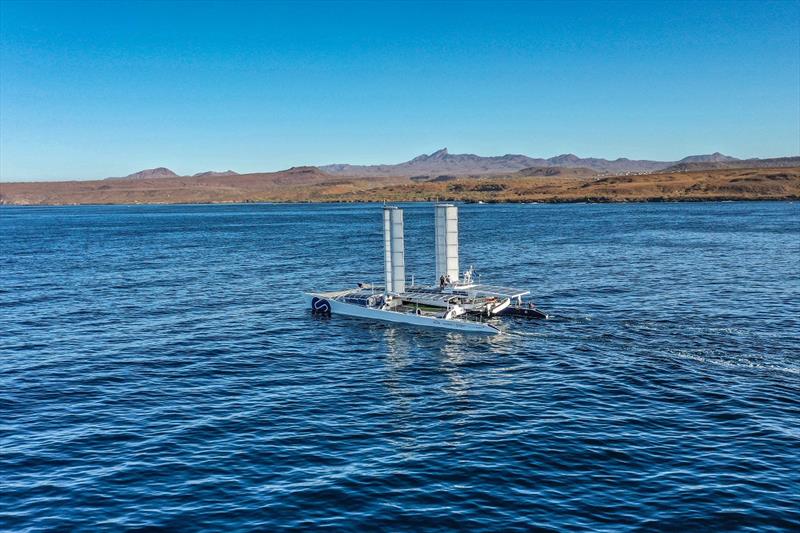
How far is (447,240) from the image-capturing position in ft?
206

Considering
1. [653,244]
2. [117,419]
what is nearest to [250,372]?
[117,419]

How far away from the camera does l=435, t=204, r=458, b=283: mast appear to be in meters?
62.3

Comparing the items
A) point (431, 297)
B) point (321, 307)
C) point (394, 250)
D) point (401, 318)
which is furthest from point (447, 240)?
point (321, 307)

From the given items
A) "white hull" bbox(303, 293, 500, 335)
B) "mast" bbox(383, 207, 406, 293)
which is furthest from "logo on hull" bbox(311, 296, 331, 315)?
"mast" bbox(383, 207, 406, 293)

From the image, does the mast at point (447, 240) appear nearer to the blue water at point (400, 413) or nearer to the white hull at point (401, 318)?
the white hull at point (401, 318)

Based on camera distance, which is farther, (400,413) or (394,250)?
(394,250)

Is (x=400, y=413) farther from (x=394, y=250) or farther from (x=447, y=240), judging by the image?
(x=447, y=240)

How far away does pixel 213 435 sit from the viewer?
3131cm

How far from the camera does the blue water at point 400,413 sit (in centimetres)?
2419

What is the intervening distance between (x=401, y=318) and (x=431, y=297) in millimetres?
4083

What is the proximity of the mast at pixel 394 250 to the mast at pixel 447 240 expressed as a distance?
417 cm

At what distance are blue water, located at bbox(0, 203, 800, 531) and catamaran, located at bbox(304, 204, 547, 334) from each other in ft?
5.82

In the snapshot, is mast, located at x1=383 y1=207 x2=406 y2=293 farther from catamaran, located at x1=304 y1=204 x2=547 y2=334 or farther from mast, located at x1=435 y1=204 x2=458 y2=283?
mast, located at x1=435 y1=204 x2=458 y2=283

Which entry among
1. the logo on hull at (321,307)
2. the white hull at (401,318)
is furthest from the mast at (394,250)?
the logo on hull at (321,307)
